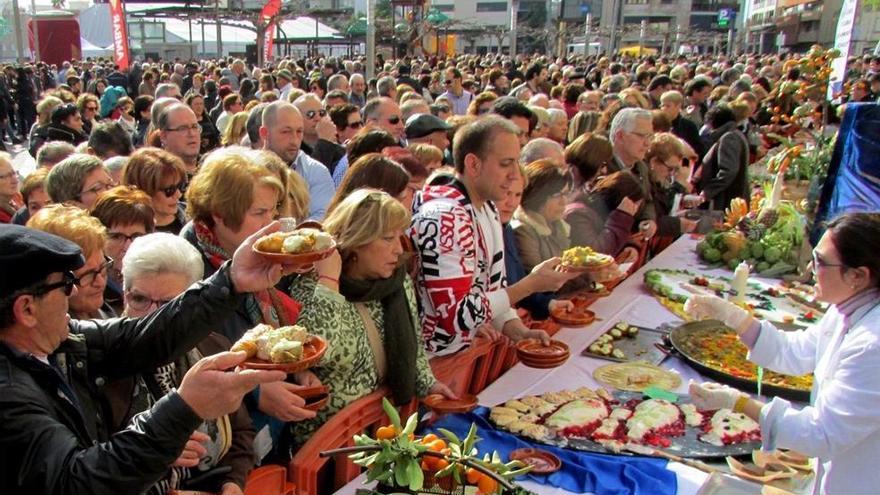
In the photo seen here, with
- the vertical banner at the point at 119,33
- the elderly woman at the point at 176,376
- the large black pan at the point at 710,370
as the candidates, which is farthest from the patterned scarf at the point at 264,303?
the vertical banner at the point at 119,33

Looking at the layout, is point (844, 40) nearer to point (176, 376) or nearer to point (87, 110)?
point (176, 376)

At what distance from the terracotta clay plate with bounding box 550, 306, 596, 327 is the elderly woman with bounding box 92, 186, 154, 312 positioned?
201 cm

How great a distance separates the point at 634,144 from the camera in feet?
17.0

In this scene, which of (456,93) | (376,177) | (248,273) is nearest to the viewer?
(248,273)

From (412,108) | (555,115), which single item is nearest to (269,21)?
(412,108)

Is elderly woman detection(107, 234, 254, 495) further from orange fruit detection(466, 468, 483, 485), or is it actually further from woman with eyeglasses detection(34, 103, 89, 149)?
woman with eyeglasses detection(34, 103, 89, 149)

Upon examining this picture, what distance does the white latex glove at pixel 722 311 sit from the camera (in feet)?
9.11

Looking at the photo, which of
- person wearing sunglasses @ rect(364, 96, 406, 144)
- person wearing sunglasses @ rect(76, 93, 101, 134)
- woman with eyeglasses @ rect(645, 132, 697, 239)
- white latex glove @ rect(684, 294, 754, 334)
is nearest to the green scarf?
white latex glove @ rect(684, 294, 754, 334)

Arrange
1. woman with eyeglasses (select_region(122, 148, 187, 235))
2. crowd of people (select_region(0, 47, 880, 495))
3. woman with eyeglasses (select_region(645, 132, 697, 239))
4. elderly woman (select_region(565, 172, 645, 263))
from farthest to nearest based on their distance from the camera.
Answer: woman with eyeglasses (select_region(645, 132, 697, 239))
elderly woman (select_region(565, 172, 645, 263))
woman with eyeglasses (select_region(122, 148, 187, 235))
crowd of people (select_region(0, 47, 880, 495))

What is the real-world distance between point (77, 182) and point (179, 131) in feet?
4.97

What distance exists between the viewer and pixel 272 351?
178cm

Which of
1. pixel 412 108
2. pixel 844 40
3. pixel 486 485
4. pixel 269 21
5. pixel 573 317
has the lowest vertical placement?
pixel 573 317

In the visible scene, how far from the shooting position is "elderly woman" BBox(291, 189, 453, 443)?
2.40m

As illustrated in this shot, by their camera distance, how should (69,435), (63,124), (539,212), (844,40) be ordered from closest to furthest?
(69,435) < (539,212) < (63,124) < (844,40)
